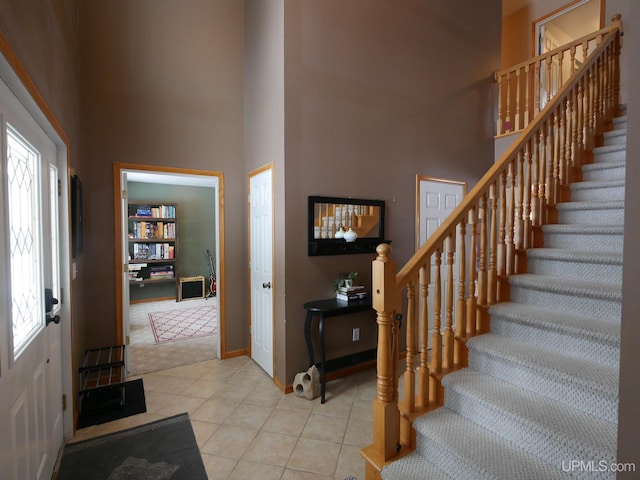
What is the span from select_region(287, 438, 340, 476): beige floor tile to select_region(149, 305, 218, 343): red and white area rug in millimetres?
2682

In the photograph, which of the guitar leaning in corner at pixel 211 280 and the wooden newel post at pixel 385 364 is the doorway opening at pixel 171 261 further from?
the wooden newel post at pixel 385 364

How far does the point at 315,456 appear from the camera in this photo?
2.09 meters

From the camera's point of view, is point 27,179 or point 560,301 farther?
point 560,301

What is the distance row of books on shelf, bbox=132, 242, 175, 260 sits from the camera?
6.52 m

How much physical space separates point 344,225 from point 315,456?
78.1 inches

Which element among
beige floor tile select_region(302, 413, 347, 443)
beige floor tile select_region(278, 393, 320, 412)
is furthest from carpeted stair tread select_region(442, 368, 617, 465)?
beige floor tile select_region(278, 393, 320, 412)

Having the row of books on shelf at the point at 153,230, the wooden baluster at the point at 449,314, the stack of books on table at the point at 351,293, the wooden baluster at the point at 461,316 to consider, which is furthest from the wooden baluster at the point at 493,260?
the row of books on shelf at the point at 153,230

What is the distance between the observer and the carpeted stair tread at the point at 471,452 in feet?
4.39

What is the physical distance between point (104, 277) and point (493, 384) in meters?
3.41

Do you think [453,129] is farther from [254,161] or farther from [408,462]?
[408,462]

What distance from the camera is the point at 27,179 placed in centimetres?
169

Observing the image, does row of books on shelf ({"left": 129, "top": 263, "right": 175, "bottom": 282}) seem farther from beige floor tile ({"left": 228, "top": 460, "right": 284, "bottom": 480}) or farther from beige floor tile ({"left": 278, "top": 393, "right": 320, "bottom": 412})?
beige floor tile ({"left": 228, "top": 460, "right": 284, "bottom": 480})

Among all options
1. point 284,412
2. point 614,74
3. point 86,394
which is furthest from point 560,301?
point 86,394

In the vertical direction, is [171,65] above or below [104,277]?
above
